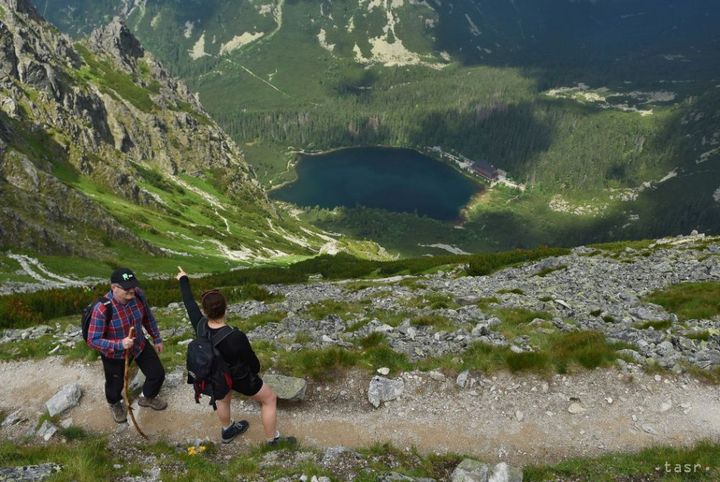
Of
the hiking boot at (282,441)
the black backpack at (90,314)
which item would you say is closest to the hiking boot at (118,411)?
the black backpack at (90,314)

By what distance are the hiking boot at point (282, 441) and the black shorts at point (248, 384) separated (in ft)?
5.69

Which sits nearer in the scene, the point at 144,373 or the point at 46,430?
the point at 46,430

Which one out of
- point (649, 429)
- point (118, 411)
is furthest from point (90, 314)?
point (649, 429)

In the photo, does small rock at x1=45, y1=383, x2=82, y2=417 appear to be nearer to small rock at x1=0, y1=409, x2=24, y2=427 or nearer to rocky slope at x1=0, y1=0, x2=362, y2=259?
small rock at x1=0, y1=409, x2=24, y2=427

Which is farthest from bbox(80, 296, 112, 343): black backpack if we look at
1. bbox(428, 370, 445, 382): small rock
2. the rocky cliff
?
the rocky cliff

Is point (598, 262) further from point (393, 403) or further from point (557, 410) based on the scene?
point (393, 403)

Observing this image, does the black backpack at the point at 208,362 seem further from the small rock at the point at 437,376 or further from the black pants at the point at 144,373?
the small rock at the point at 437,376

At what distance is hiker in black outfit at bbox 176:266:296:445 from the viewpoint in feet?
37.1

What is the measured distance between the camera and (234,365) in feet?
38.5

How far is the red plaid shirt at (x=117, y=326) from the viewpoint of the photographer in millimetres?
12508

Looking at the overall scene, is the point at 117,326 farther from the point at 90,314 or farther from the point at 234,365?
the point at 234,365

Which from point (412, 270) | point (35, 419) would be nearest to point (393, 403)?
point (35, 419)

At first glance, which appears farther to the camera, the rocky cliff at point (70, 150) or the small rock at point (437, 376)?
the rocky cliff at point (70, 150)

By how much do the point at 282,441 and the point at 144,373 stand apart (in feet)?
16.3
